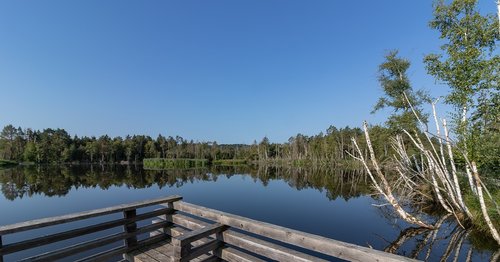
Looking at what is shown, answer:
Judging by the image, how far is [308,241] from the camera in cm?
369

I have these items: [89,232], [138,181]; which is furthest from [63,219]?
[138,181]

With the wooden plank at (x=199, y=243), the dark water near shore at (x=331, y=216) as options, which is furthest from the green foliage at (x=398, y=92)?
the wooden plank at (x=199, y=243)

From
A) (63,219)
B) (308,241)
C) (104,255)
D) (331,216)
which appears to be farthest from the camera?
(331,216)

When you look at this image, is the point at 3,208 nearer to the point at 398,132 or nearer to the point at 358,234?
the point at 358,234

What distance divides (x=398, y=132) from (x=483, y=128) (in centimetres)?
1077

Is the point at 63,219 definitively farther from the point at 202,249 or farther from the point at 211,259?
the point at 211,259

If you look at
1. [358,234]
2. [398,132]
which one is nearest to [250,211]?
[358,234]

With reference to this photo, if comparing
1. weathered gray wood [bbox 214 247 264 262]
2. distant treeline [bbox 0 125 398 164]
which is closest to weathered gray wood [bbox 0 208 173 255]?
weathered gray wood [bbox 214 247 264 262]

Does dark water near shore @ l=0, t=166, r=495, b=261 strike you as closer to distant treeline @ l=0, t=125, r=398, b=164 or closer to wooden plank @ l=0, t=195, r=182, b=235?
wooden plank @ l=0, t=195, r=182, b=235

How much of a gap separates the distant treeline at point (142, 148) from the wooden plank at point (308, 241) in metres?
78.0

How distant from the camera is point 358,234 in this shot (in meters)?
13.1

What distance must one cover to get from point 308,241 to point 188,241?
175cm

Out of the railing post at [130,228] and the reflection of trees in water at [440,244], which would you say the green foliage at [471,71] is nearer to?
the reflection of trees in water at [440,244]

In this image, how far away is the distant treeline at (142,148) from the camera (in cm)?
8988
